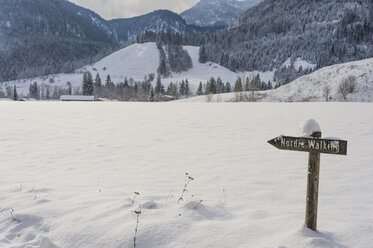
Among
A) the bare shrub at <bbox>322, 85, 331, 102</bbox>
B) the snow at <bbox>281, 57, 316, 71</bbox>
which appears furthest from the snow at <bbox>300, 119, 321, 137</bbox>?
the snow at <bbox>281, 57, 316, 71</bbox>

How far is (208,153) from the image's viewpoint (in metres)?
8.46

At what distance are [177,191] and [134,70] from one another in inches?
6839

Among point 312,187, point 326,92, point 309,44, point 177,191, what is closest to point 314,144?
point 312,187

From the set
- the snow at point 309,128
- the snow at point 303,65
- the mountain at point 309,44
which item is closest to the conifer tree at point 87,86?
the mountain at point 309,44

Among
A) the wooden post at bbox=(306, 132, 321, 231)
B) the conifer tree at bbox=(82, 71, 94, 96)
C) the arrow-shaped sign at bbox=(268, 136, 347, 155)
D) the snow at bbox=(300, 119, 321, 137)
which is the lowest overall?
the wooden post at bbox=(306, 132, 321, 231)

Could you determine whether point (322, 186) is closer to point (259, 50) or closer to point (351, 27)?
point (259, 50)

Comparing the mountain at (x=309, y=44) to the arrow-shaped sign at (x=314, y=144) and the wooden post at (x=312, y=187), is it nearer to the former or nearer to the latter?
the wooden post at (x=312, y=187)

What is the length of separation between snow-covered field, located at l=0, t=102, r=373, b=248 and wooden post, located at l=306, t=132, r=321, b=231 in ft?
0.51

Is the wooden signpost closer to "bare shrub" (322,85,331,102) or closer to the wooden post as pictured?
the wooden post

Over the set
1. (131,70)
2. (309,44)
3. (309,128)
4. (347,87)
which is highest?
(309,44)

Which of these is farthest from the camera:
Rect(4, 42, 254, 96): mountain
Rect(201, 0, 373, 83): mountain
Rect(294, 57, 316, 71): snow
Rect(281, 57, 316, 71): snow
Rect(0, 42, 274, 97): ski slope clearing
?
Rect(201, 0, 373, 83): mountain

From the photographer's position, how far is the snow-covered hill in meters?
42.5

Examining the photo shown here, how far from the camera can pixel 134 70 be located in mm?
172625

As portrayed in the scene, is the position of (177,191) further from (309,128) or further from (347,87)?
(347,87)
